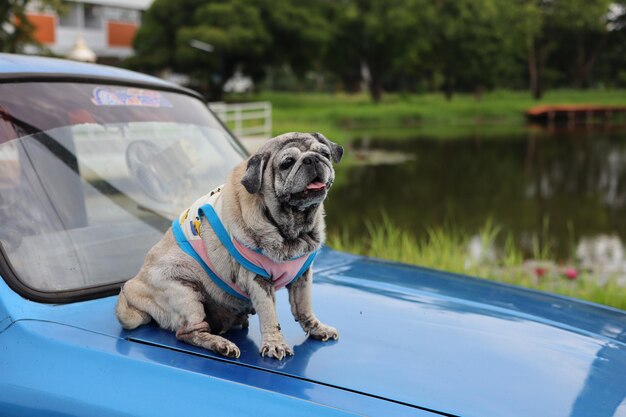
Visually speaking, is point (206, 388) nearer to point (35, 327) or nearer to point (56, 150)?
point (35, 327)

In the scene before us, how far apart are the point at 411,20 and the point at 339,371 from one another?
4109cm

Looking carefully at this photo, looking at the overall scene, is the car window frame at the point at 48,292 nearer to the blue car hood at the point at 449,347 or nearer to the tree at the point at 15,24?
the blue car hood at the point at 449,347

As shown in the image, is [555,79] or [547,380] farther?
[555,79]

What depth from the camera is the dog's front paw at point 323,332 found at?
1.80 meters

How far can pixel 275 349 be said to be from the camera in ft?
5.50

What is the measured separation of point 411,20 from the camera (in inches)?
1599

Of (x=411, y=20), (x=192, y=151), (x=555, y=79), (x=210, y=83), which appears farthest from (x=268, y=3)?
(x=192, y=151)

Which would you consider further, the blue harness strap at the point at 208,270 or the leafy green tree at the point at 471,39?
the leafy green tree at the point at 471,39

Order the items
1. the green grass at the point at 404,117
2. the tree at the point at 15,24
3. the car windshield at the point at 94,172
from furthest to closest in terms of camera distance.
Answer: the green grass at the point at 404,117
the tree at the point at 15,24
the car windshield at the point at 94,172

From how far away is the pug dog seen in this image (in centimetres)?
171

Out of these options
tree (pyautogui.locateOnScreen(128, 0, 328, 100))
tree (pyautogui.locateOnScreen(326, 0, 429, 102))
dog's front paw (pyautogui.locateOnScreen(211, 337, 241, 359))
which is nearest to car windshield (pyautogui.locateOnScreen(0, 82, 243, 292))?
dog's front paw (pyautogui.locateOnScreen(211, 337, 241, 359))

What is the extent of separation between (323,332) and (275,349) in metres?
0.18

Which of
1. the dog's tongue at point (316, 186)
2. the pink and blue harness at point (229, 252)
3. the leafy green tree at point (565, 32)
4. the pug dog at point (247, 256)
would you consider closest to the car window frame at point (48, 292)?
the pug dog at point (247, 256)

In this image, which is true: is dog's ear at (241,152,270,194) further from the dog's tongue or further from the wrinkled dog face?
the dog's tongue
